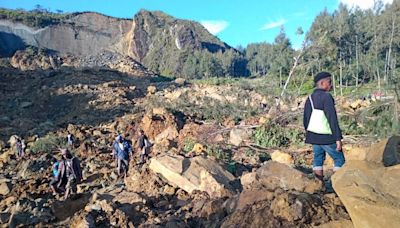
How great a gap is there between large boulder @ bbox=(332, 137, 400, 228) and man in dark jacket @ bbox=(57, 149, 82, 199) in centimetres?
559

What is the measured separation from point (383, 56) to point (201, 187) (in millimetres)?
32731

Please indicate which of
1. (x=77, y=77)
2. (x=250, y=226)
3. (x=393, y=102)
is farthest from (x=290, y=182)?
(x=77, y=77)

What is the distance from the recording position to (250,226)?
11.3 feet

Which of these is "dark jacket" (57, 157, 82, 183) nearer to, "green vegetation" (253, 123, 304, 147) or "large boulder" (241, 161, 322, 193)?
"large boulder" (241, 161, 322, 193)

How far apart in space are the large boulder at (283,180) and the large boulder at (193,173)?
976 mm

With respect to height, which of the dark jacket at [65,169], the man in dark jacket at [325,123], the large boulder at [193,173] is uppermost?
the man in dark jacket at [325,123]

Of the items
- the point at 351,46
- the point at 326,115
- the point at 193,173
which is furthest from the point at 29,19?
the point at 326,115

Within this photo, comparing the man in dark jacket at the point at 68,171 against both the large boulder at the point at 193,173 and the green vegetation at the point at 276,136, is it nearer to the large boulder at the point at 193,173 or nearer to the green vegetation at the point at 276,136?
the large boulder at the point at 193,173

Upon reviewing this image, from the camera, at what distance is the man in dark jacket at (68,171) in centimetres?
789

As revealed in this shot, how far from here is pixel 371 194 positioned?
2.89 metres

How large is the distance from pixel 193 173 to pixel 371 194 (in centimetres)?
367

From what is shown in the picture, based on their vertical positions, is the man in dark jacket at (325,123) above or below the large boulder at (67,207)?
above

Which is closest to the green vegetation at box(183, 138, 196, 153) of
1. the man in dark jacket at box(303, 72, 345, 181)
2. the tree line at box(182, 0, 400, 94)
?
the man in dark jacket at box(303, 72, 345, 181)

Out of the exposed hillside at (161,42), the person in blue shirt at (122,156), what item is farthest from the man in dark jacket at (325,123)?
the exposed hillside at (161,42)
